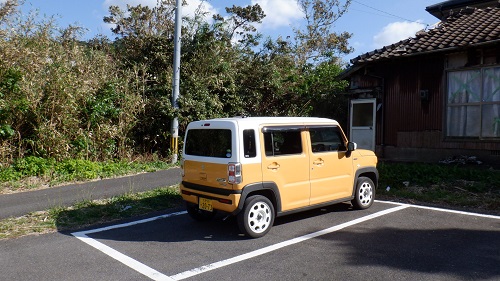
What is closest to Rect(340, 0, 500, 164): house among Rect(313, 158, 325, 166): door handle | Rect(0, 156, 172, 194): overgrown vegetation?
Rect(313, 158, 325, 166): door handle

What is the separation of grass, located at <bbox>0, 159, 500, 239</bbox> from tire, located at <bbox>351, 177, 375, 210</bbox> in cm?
114

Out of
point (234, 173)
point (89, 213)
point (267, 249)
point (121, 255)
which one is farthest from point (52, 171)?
point (267, 249)

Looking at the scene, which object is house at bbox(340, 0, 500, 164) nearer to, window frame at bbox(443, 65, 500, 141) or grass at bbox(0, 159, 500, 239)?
window frame at bbox(443, 65, 500, 141)

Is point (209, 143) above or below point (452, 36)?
below

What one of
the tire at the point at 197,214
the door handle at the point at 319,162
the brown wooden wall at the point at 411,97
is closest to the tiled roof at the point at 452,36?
the brown wooden wall at the point at 411,97

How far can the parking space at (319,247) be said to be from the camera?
4.31 m

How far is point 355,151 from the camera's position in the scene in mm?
6984

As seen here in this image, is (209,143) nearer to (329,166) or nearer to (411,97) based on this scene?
(329,166)

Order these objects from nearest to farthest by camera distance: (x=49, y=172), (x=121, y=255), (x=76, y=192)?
(x=121, y=255), (x=76, y=192), (x=49, y=172)

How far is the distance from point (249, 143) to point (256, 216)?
3.38 ft

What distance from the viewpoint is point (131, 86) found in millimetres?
12016

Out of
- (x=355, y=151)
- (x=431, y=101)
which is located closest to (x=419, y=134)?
(x=431, y=101)

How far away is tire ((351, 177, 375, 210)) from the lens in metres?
6.97

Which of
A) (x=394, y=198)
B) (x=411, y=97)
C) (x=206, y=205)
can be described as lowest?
(x=394, y=198)
